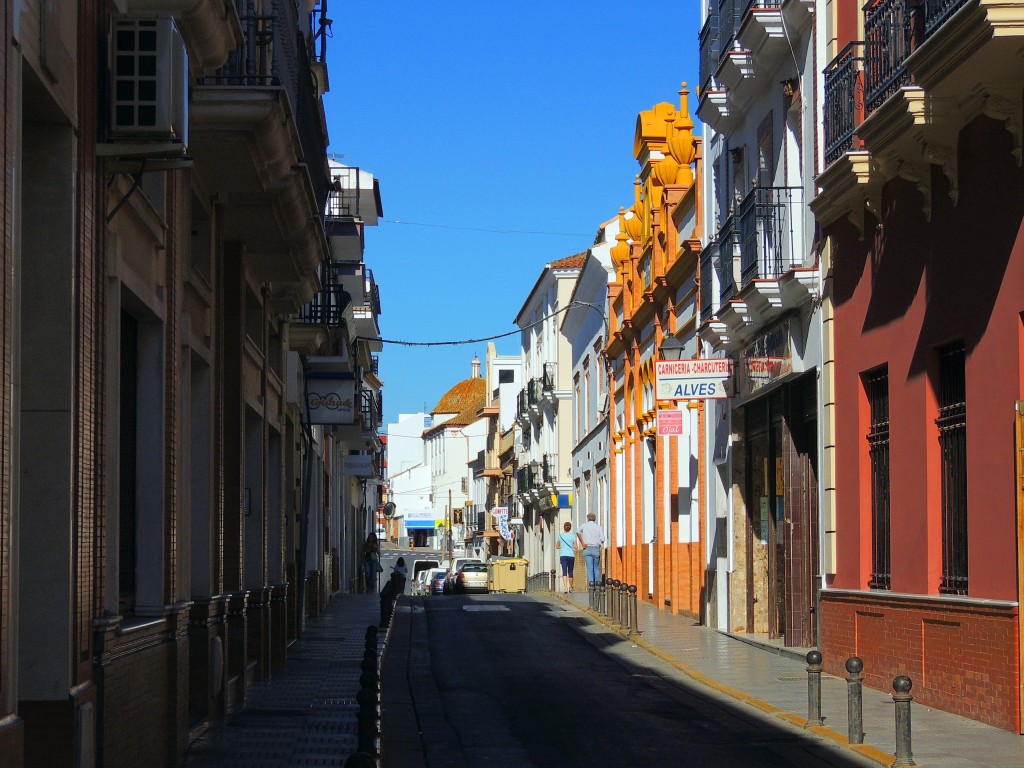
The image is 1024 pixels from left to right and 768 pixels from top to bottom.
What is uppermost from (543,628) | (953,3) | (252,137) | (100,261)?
(953,3)

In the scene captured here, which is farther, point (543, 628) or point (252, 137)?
point (543, 628)

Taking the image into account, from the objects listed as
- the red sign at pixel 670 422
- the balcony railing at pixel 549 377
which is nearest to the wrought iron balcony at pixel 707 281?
the red sign at pixel 670 422

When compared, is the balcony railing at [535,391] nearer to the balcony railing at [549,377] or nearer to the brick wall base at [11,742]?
the balcony railing at [549,377]

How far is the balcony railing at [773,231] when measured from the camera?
63.5 ft

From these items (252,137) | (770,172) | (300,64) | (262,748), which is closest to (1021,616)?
(262,748)

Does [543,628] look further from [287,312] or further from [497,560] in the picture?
[497,560]

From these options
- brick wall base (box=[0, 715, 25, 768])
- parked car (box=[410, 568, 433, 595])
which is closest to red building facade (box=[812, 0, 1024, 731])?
brick wall base (box=[0, 715, 25, 768])

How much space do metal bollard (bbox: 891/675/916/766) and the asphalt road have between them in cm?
57

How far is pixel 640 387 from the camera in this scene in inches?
1368

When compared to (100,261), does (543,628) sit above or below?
below

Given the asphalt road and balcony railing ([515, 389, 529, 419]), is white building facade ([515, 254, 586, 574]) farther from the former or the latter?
the asphalt road

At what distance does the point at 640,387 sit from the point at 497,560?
608 inches

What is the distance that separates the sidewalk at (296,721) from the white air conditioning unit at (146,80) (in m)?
4.51

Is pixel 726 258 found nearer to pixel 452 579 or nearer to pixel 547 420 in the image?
pixel 452 579
